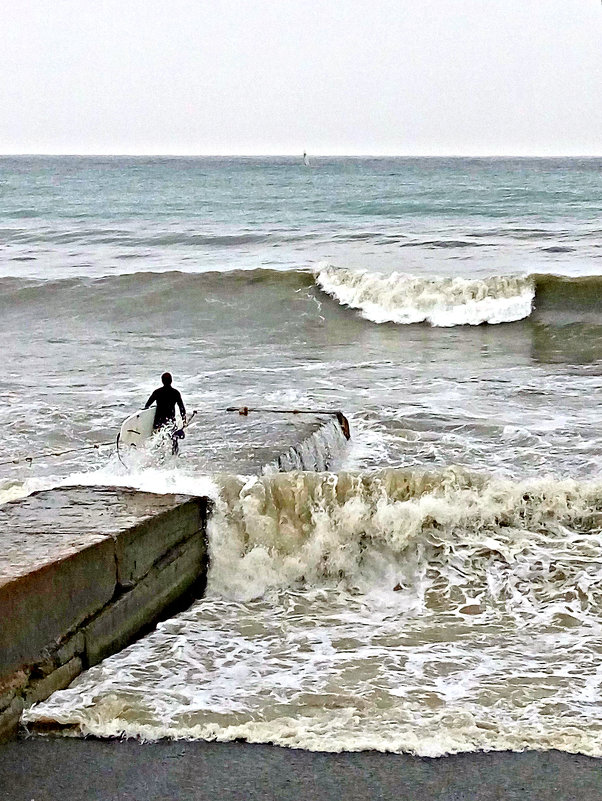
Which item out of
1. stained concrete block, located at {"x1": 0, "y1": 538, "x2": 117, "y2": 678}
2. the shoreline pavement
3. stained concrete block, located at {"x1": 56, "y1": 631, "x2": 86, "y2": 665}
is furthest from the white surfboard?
the shoreline pavement

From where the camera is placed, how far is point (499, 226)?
115ft

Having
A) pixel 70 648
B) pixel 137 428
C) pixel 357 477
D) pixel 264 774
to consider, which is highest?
pixel 137 428

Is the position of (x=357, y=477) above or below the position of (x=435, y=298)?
below

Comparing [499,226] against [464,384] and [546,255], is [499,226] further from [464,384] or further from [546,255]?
[464,384]

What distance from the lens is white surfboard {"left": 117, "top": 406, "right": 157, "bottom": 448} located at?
870cm

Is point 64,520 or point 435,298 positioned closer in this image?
point 64,520

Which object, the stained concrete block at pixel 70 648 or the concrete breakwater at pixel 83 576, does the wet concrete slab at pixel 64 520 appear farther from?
the stained concrete block at pixel 70 648

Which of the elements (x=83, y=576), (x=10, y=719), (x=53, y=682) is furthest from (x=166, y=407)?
(x=10, y=719)

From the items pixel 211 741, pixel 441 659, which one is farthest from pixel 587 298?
pixel 211 741

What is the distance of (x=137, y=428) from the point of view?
8828 mm

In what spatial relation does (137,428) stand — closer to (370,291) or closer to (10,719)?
(10,719)

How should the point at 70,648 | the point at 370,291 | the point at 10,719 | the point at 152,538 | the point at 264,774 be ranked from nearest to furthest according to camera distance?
the point at 264,774 < the point at 10,719 < the point at 70,648 < the point at 152,538 < the point at 370,291

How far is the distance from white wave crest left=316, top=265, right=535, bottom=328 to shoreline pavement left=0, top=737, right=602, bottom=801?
53.9 ft

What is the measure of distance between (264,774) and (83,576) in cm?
164
